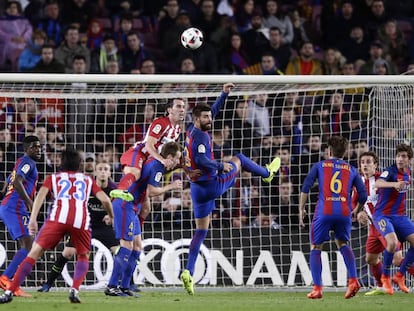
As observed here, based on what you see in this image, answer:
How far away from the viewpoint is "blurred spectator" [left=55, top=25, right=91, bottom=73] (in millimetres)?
18219

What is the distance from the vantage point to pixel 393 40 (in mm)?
20312

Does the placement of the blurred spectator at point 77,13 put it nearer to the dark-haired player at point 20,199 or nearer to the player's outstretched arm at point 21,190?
the dark-haired player at point 20,199

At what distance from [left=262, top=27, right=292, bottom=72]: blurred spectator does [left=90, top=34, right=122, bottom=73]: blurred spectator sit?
2.75 meters

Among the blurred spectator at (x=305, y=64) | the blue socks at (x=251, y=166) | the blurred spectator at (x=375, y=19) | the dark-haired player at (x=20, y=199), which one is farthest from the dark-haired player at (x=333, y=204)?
the blurred spectator at (x=375, y=19)

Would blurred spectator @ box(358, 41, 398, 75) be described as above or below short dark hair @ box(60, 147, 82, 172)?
above

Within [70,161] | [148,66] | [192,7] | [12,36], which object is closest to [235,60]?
[192,7]

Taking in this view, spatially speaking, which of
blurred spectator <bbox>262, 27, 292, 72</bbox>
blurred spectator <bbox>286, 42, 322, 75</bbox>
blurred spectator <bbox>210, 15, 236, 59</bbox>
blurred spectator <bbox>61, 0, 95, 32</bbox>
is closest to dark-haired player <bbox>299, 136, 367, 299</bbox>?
blurred spectator <bbox>286, 42, 322, 75</bbox>

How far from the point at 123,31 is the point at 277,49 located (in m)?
2.79

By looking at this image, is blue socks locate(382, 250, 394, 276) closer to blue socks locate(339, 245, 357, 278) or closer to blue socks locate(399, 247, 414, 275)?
blue socks locate(399, 247, 414, 275)

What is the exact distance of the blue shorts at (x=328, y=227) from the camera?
40.7ft

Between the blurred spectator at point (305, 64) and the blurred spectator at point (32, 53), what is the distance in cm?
439

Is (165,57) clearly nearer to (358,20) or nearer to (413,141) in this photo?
(358,20)

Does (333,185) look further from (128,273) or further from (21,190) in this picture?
(21,190)

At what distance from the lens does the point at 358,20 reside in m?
20.5
